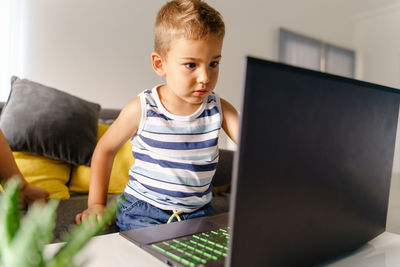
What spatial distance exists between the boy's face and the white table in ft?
1.33

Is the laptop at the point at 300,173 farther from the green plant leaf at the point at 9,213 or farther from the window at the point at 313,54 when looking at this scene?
the window at the point at 313,54

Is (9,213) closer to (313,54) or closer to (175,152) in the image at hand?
(175,152)

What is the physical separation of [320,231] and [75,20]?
257 centimetres

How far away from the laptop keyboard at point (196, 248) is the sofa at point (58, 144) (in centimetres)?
80

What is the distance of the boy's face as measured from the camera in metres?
0.79

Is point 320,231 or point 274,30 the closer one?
point 320,231

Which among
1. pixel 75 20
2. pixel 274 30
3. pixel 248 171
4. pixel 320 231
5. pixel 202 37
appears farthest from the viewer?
pixel 274 30

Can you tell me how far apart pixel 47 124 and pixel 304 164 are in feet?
4.15

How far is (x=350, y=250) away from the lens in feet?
1.70

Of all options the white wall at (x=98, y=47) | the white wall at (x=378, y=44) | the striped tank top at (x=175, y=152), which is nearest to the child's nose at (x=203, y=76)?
the striped tank top at (x=175, y=152)

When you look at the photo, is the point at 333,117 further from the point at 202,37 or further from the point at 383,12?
the point at 383,12

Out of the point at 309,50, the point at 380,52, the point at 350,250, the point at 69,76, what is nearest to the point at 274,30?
the point at 309,50

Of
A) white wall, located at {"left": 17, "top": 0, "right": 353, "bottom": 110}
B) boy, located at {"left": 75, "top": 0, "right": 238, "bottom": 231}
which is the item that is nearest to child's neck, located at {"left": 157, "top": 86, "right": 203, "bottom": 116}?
boy, located at {"left": 75, "top": 0, "right": 238, "bottom": 231}

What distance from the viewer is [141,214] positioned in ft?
2.99
